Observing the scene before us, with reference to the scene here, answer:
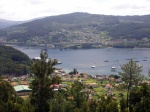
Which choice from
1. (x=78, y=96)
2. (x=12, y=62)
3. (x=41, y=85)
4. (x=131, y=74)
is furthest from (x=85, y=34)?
(x=41, y=85)

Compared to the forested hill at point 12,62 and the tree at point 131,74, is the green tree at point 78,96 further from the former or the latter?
the forested hill at point 12,62

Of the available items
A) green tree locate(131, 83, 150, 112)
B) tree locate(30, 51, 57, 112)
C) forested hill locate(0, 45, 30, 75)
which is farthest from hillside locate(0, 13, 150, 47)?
tree locate(30, 51, 57, 112)

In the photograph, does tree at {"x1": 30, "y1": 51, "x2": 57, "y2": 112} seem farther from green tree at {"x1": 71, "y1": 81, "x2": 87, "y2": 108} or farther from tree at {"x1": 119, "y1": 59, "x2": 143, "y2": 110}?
tree at {"x1": 119, "y1": 59, "x2": 143, "y2": 110}

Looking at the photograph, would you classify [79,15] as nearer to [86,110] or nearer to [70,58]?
[70,58]

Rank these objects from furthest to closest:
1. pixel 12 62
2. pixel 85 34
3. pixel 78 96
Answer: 1. pixel 85 34
2. pixel 12 62
3. pixel 78 96

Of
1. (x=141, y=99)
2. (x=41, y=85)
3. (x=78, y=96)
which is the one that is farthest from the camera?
(x=78, y=96)

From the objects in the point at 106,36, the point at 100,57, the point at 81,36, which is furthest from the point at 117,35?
the point at 100,57

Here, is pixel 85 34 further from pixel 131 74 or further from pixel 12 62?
pixel 131 74
